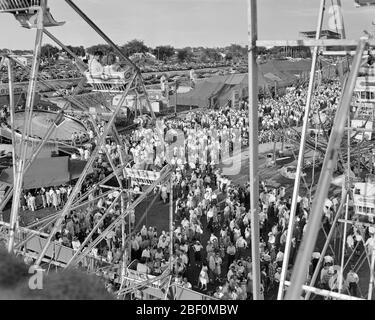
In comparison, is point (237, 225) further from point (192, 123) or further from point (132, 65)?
point (192, 123)

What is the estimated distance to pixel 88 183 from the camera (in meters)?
23.9

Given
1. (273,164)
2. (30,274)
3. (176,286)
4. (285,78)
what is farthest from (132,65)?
(285,78)

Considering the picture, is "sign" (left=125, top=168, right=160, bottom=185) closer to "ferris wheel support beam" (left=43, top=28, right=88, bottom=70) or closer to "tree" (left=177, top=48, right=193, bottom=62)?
"ferris wheel support beam" (left=43, top=28, right=88, bottom=70)

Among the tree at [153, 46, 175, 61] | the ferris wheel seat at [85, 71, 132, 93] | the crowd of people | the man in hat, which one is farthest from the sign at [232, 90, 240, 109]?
the tree at [153, 46, 175, 61]

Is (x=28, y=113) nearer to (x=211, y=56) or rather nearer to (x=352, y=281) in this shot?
(x=352, y=281)

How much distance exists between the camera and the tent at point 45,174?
22487 mm

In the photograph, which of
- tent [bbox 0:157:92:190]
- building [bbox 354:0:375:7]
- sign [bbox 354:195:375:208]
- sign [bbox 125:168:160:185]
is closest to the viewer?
sign [bbox 354:195:375:208]

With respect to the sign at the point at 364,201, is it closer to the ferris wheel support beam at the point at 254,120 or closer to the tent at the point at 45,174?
the ferris wheel support beam at the point at 254,120

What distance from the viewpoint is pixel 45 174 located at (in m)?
22.9

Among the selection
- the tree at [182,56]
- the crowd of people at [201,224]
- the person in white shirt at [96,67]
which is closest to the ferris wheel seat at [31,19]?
the person in white shirt at [96,67]

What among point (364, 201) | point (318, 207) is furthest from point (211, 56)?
point (318, 207)

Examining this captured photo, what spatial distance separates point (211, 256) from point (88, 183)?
10771mm

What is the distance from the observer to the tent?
22487 millimetres

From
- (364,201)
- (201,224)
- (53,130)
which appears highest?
(53,130)
